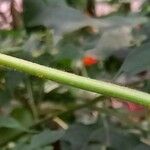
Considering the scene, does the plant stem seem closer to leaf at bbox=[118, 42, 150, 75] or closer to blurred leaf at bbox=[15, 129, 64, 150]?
blurred leaf at bbox=[15, 129, 64, 150]

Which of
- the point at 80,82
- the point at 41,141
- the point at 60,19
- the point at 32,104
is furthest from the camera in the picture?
the point at 32,104

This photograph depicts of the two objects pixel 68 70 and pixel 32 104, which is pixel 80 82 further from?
pixel 32 104

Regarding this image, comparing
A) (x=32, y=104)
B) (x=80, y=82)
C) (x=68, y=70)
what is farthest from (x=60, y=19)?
(x=80, y=82)

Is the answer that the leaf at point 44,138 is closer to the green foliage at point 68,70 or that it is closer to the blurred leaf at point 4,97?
the green foliage at point 68,70

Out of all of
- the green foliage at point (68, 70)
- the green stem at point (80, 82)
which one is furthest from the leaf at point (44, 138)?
the green stem at point (80, 82)

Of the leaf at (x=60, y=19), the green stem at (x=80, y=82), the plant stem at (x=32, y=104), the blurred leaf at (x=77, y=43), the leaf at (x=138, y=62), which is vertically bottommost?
the plant stem at (x=32, y=104)

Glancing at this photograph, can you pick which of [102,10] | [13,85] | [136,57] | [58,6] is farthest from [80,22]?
[102,10]

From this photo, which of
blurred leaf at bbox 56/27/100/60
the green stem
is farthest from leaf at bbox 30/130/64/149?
the green stem

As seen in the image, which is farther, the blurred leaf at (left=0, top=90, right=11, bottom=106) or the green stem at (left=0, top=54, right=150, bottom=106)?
the blurred leaf at (left=0, top=90, right=11, bottom=106)
